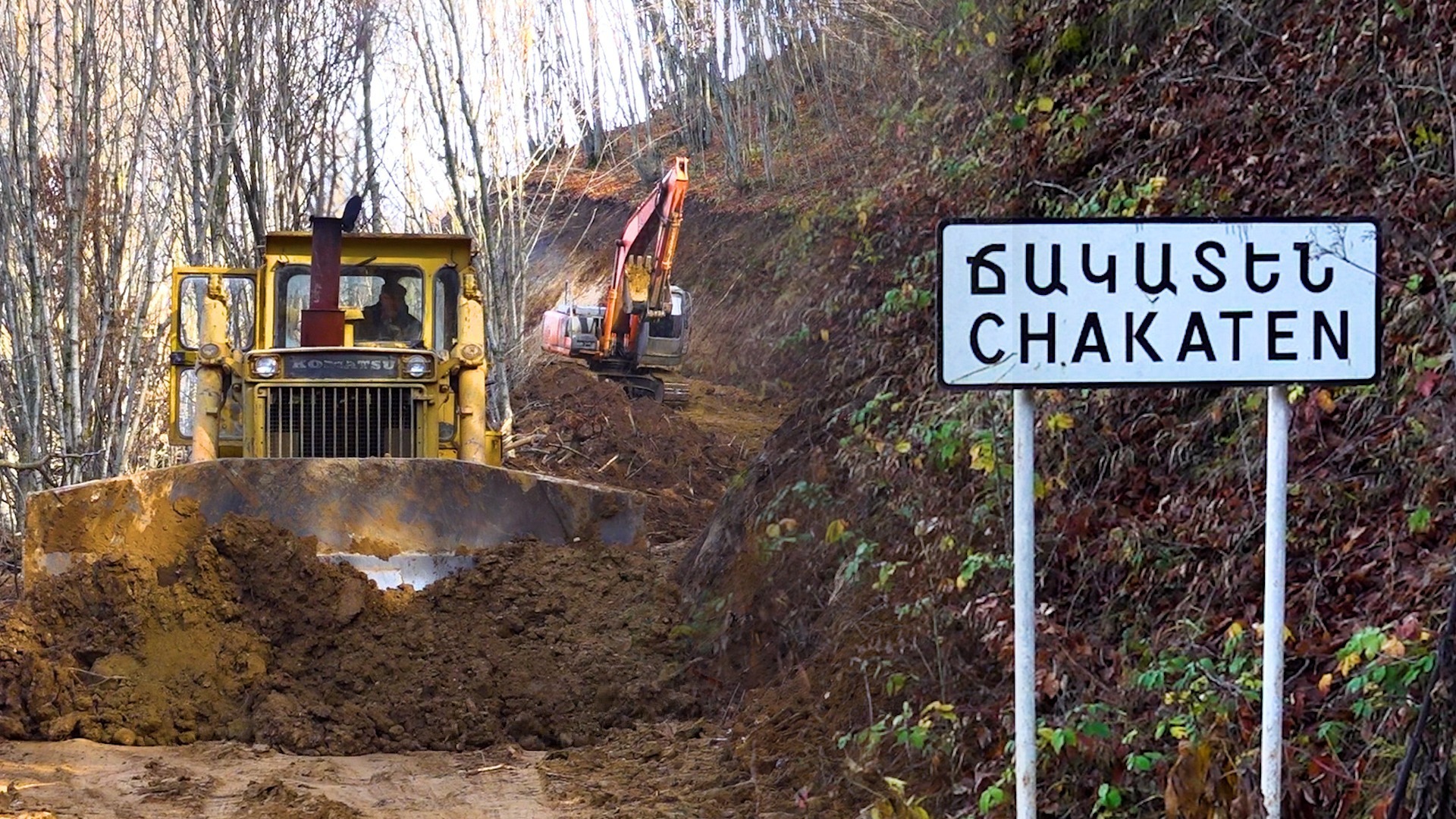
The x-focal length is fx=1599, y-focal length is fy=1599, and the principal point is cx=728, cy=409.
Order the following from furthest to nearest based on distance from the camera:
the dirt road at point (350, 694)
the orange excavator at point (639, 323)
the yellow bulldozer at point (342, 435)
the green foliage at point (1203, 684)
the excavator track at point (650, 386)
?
1. the excavator track at point (650, 386)
2. the orange excavator at point (639, 323)
3. the yellow bulldozer at point (342, 435)
4. the dirt road at point (350, 694)
5. the green foliage at point (1203, 684)

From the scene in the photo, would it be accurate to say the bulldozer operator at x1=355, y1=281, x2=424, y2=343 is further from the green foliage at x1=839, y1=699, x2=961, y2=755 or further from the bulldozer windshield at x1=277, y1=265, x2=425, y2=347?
the green foliage at x1=839, y1=699, x2=961, y2=755

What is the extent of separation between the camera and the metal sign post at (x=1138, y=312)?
3.70 meters

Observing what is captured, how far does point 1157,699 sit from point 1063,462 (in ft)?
5.84

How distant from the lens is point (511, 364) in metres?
21.4

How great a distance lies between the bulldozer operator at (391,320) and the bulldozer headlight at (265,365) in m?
0.88

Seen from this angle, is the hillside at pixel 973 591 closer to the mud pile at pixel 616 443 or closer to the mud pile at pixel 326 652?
the mud pile at pixel 326 652

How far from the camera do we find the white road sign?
3707 millimetres

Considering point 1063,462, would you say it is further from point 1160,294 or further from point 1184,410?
point 1160,294

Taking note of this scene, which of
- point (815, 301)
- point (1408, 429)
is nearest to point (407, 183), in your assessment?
point (815, 301)

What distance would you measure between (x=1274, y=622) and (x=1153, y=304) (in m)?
0.78

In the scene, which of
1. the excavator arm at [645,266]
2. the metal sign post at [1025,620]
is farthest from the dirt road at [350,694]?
the excavator arm at [645,266]

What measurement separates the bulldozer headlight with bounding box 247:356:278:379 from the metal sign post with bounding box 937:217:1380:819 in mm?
7985

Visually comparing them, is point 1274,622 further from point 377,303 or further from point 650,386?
point 650,386

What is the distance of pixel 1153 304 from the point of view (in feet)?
12.3
